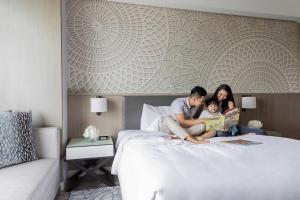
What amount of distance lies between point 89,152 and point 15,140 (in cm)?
79

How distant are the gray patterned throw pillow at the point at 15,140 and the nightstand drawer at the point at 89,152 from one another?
0.39m

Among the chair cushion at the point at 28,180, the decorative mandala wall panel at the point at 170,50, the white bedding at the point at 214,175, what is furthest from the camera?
the decorative mandala wall panel at the point at 170,50

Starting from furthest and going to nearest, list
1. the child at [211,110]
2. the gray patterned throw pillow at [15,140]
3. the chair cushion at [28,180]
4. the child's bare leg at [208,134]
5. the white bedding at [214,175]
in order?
1. the child at [211,110]
2. the child's bare leg at [208,134]
3. the gray patterned throw pillow at [15,140]
4. the chair cushion at [28,180]
5. the white bedding at [214,175]

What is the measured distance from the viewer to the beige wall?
2445 millimetres

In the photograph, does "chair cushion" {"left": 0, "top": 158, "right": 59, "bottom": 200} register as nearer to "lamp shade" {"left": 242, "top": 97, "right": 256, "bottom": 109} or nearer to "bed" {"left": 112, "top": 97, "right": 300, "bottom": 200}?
"bed" {"left": 112, "top": 97, "right": 300, "bottom": 200}

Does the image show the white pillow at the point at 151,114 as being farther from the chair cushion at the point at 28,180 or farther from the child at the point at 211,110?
the chair cushion at the point at 28,180

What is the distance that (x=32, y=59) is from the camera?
251 cm

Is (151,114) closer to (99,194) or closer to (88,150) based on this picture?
(88,150)

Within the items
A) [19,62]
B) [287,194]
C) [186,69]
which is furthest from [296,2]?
[19,62]

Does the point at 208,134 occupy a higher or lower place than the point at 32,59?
lower

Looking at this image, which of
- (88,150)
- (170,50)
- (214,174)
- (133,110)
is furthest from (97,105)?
(214,174)

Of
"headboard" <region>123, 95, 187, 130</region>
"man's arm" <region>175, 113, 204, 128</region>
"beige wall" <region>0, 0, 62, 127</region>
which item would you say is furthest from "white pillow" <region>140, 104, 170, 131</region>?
"beige wall" <region>0, 0, 62, 127</region>

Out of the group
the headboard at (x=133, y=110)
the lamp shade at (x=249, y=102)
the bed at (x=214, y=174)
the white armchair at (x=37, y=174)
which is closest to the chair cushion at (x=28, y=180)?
the white armchair at (x=37, y=174)

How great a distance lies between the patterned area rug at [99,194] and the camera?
2.33m
